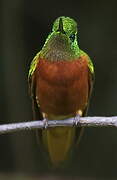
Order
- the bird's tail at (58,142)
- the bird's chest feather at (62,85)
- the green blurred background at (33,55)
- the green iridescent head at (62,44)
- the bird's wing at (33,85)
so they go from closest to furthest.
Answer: the green iridescent head at (62,44) < the bird's chest feather at (62,85) < the bird's wing at (33,85) < the bird's tail at (58,142) < the green blurred background at (33,55)

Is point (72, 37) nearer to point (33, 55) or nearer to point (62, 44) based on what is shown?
point (62, 44)

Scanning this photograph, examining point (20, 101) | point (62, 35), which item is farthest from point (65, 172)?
point (62, 35)

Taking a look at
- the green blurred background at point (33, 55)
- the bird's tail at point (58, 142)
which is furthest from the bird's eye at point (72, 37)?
the green blurred background at point (33, 55)

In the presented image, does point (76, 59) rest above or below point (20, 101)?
above

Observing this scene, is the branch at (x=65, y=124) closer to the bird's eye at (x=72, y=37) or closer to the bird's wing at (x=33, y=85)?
the bird's wing at (x=33, y=85)

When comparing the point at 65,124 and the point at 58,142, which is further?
the point at 58,142

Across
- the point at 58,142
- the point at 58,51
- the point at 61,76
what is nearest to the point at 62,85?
the point at 61,76

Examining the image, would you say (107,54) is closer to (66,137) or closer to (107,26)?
(107,26)

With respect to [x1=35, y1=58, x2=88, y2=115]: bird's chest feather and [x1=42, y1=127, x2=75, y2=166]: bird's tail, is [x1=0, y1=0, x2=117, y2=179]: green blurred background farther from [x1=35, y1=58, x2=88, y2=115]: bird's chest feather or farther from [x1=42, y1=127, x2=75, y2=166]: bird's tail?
[x1=35, y1=58, x2=88, y2=115]: bird's chest feather
